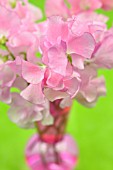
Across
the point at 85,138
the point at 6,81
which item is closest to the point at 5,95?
the point at 6,81

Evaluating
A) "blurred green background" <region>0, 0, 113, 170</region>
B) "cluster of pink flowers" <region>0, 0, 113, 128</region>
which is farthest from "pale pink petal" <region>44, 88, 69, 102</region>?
"blurred green background" <region>0, 0, 113, 170</region>

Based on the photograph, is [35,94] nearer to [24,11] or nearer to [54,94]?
[54,94]

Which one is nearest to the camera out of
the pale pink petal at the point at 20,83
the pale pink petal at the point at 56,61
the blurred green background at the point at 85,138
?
the pale pink petal at the point at 56,61

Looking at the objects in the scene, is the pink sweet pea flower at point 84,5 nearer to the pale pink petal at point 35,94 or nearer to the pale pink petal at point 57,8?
the pale pink petal at point 57,8

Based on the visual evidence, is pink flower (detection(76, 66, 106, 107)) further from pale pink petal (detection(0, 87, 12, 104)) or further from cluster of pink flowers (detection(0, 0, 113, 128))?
pale pink petal (detection(0, 87, 12, 104))

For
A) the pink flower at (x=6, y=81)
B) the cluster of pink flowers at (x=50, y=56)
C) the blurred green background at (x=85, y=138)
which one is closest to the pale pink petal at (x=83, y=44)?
the cluster of pink flowers at (x=50, y=56)

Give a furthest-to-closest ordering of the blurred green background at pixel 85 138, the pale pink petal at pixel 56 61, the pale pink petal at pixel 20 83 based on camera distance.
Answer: the blurred green background at pixel 85 138 < the pale pink petal at pixel 20 83 < the pale pink petal at pixel 56 61

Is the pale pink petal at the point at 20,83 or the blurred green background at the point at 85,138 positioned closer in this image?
the pale pink petal at the point at 20,83
